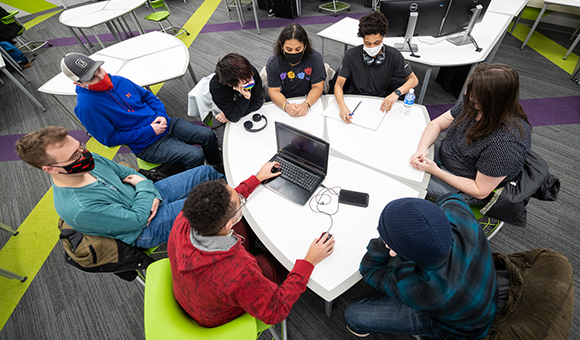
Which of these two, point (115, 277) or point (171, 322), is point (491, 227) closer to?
point (171, 322)

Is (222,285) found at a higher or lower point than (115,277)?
higher

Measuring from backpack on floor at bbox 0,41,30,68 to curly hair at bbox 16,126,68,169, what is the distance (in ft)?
16.8

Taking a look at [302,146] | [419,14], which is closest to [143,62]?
[302,146]

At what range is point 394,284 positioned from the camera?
1.03 m

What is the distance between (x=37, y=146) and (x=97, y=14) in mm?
4262

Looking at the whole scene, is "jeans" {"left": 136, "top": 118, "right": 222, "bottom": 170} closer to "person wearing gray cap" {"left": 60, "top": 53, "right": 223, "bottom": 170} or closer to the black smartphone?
"person wearing gray cap" {"left": 60, "top": 53, "right": 223, "bottom": 170}

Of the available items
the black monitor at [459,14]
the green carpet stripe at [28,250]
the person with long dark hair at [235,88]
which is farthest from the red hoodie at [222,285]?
the black monitor at [459,14]

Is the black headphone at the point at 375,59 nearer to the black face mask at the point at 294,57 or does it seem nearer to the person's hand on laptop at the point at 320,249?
the black face mask at the point at 294,57

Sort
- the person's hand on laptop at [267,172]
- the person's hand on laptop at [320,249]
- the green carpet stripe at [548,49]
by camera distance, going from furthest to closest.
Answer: the green carpet stripe at [548,49]
the person's hand on laptop at [267,172]
the person's hand on laptop at [320,249]

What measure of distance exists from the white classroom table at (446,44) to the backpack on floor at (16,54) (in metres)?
5.50

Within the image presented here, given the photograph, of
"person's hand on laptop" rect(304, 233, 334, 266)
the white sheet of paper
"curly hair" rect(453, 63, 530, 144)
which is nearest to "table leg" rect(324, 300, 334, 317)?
"person's hand on laptop" rect(304, 233, 334, 266)

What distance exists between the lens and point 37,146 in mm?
1215

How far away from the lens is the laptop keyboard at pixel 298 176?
148cm

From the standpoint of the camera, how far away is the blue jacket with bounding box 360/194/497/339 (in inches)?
36.2
